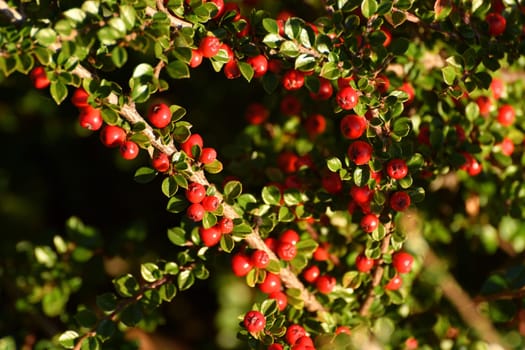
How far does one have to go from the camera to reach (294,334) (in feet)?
6.37

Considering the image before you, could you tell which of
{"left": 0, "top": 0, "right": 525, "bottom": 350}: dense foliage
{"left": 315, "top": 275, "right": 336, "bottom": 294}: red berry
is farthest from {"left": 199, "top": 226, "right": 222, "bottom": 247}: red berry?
{"left": 315, "top": 275, "right": 336, "bottom": 294}: red berry

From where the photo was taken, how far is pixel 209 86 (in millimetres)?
3129

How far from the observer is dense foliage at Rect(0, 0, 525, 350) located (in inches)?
67.4

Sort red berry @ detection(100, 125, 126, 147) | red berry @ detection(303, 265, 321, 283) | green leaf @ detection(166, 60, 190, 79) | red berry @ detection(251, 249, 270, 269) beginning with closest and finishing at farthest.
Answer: green leaf @ detection(166, 60, 190, 79) → red berry @ detection(100, 125, 126, 147) → red berry @ detection(251, 249, 270, 269) → red berry @ detection(303, 265, 321, 283)

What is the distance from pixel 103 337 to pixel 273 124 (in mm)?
1190

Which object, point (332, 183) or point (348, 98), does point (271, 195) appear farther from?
point (348, 98)

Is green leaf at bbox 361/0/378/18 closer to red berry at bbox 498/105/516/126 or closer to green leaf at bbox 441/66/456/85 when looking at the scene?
green leaf at bbox 441/66/456/85

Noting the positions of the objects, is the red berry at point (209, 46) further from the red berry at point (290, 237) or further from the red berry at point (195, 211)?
the red berry at point (290, 237)

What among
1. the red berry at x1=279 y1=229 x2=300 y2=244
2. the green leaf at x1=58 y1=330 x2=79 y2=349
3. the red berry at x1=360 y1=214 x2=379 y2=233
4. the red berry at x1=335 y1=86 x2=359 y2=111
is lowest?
the green leaf at x1=58 y1=330 x2=79 y2=349

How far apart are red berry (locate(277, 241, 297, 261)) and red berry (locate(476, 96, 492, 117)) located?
95cm

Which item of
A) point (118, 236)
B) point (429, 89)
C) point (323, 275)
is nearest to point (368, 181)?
point (323, 275)

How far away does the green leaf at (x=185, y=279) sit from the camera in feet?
6.46

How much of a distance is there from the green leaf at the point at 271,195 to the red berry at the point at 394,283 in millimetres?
510

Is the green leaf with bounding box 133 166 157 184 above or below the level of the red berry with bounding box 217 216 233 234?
above
